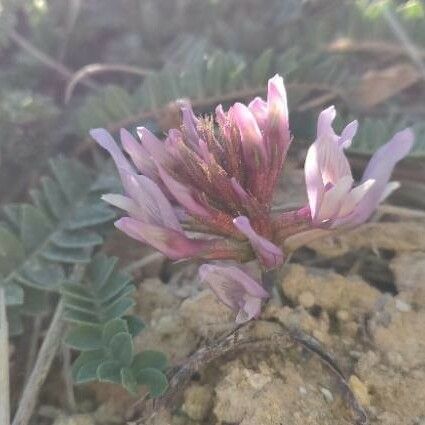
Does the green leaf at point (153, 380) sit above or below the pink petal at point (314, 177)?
below

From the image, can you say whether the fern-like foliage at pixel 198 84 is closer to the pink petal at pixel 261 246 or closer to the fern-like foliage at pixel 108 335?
the fern-like foliage at pixel 108 335

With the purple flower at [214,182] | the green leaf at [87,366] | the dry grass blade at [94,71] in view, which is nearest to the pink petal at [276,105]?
the purple flower at [214,182]

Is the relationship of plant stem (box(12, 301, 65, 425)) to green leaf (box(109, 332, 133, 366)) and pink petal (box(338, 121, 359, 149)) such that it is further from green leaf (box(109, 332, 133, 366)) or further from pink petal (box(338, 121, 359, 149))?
pink petal (box(338, 121, 359, 149))

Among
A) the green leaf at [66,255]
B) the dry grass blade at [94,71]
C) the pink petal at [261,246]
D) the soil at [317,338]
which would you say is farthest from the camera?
the dry grass blade at [94,71]

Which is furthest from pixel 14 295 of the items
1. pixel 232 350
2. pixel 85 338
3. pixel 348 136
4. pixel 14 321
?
pixel 348 136

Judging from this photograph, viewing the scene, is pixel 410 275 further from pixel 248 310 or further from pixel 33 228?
pixel 33 228

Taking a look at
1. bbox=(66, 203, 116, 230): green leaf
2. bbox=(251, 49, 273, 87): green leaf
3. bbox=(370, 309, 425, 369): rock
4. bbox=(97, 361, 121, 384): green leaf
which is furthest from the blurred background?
bbox=(97, 361, 121, 384): green leaf
